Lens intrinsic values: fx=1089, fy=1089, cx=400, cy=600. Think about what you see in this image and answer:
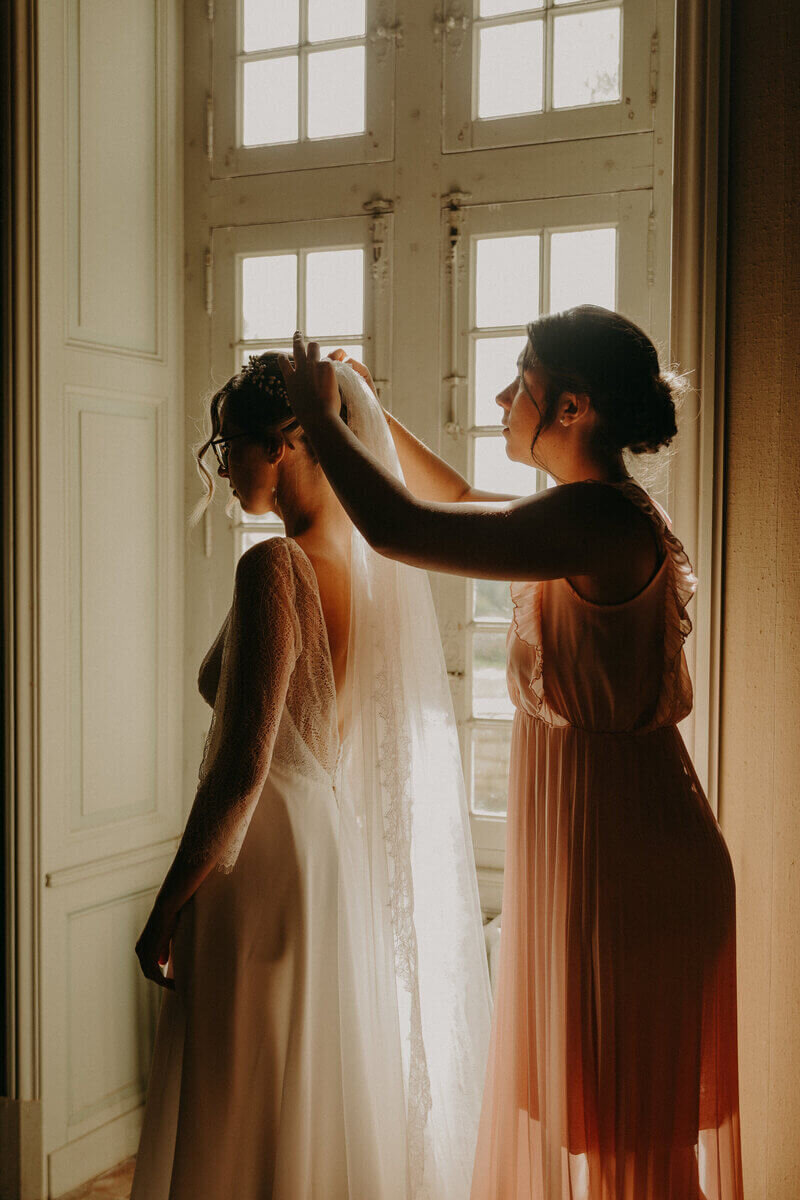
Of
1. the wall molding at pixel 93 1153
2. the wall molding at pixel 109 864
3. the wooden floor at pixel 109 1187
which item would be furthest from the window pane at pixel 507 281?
the wooden floor at pixel 109 1187

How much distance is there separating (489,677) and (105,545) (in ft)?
3.50

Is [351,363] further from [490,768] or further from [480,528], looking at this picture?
[490,768]

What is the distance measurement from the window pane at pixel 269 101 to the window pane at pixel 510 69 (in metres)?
0.54

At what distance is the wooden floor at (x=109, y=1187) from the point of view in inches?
108

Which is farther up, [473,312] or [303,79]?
[303,79]

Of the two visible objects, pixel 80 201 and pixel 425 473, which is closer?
pixel 425 473

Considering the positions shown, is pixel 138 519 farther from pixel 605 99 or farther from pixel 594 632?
pixel 594 632

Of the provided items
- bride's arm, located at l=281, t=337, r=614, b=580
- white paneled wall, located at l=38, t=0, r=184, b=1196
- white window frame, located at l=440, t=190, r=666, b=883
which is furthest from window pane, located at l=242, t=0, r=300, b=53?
bride's arm, located at l=281, t=337, r=614, b=580

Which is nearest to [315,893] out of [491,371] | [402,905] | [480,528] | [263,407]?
[402,905]

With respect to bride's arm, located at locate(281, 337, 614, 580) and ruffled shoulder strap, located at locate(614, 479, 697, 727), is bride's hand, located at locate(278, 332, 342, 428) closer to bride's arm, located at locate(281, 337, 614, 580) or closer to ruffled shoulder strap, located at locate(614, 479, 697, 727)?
bride's arm, located at locate(281, 337, 614, 580)

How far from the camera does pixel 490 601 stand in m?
2.84

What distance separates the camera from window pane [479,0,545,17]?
2.71 metres

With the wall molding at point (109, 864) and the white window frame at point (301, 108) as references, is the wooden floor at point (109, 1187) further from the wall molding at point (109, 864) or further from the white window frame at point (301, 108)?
the white window frame at point (301, 108)

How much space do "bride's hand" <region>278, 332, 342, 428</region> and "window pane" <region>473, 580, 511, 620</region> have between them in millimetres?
1326
